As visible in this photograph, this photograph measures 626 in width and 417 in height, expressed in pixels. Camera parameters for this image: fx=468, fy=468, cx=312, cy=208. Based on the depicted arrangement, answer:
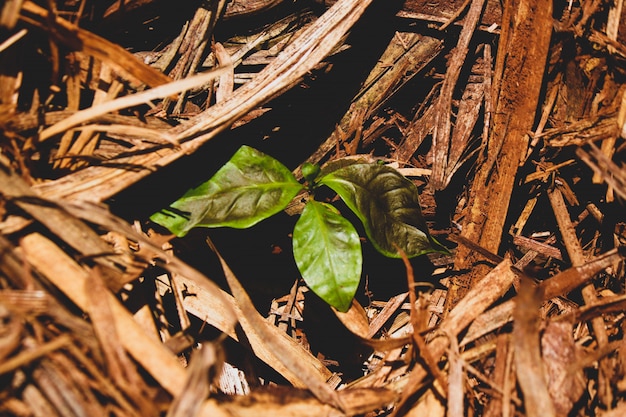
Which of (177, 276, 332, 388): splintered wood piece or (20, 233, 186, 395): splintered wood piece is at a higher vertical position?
(20, 233, 186, 395): splintered wood piece

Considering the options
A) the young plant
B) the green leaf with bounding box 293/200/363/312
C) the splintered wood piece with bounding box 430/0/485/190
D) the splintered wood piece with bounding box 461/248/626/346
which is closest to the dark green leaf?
the young plant

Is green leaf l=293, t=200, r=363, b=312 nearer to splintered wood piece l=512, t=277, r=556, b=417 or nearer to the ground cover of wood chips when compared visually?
the ground cover of wood chips

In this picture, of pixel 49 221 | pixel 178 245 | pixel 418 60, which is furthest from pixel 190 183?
pixel 418 60

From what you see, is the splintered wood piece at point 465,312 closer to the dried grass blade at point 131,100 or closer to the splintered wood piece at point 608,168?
the splintered wood piece at point 608,168

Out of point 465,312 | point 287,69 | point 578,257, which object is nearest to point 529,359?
point 465,312

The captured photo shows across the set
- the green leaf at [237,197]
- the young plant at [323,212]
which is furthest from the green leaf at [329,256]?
the green leaf at [237,197]
